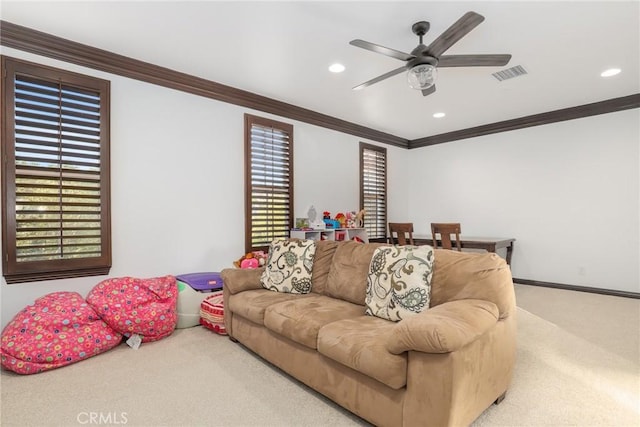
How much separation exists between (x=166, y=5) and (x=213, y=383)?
2695mm

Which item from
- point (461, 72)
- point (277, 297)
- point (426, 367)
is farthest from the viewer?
point (461, 72)

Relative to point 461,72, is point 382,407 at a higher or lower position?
lower

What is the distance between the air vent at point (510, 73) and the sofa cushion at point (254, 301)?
310 centimetres

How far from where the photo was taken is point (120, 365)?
2387 mm

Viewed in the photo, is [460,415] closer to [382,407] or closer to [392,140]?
[382,407]

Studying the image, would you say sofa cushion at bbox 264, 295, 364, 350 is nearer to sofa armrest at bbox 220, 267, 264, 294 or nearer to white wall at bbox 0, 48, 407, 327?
sofa armrest at bbox 220, 267, 264, 294

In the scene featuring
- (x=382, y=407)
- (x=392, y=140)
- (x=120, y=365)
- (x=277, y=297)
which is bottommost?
(x=120, y=365)

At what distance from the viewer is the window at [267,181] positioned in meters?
4.06

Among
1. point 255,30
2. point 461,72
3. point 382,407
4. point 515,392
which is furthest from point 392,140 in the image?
point 382,407

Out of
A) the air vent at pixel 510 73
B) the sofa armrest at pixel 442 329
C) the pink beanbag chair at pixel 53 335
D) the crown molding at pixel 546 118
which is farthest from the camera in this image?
the crown molding at pixel 546 118

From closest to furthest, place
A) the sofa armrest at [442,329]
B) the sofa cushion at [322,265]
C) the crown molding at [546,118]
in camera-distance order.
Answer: the sofa armrest at [442,329] < the sofa cushion at [322,265] < the crown molding at [546,118]

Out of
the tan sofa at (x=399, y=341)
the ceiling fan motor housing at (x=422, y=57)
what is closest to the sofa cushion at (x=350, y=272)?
the tan sofa at (x=399, y=341)

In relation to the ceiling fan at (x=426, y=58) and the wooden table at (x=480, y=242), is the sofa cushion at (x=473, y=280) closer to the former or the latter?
the ceiling fan at (x=426, y=58)

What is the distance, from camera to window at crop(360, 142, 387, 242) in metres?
5.67
